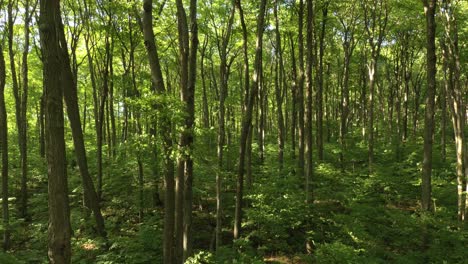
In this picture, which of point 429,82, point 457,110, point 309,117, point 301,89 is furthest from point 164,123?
point 457,110

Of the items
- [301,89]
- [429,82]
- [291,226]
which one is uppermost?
[301,89]

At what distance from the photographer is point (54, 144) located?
4.39 m

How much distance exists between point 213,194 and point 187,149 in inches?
475

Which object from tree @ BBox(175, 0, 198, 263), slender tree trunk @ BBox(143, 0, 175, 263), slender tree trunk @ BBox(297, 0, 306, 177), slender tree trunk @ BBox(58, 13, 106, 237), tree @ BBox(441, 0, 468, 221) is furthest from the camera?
slender tree trunk @ BBox(297, 0, 306, 177)

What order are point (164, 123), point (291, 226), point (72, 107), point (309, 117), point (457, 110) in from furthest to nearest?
point (309, 117), point (457, 110), point (291, 226), point (72, 107), point (164, 123)

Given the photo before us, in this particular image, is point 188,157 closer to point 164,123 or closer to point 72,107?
point 164,123

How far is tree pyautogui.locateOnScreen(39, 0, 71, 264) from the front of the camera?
433 centimetres

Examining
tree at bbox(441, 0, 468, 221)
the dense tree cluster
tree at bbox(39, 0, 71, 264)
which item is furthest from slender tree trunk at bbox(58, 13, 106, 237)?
tree at bbox(441, 0, 468, 221)

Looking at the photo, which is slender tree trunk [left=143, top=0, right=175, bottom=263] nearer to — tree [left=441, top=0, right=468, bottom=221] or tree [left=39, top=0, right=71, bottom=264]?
tree [left=39, top=0, right=71, bottom=264]

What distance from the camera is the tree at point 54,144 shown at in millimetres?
4332

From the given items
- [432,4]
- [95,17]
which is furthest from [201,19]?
[432,4]

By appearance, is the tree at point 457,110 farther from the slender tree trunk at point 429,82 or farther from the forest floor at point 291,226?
the slender tree trunk at point 429,82

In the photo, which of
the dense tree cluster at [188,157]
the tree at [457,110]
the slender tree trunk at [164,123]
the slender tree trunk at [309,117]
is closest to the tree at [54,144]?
the dense tree cluster at [188,157]

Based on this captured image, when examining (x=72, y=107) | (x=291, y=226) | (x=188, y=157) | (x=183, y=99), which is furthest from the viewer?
(x=291, y=226)
